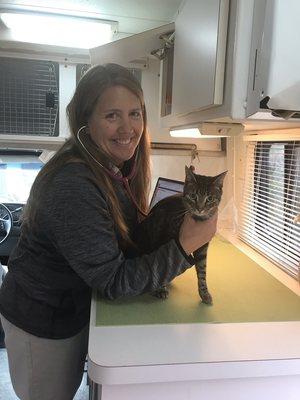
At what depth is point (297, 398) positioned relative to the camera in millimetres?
770

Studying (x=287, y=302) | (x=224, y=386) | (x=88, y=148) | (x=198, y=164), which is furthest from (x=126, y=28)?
(x=224, y=386)

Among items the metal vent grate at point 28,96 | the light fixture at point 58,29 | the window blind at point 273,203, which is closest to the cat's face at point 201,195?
the window blind at point 273,203

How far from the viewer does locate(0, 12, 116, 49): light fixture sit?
167cm

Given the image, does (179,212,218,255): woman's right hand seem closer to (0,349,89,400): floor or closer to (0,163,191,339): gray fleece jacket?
(0,163,191,339): gray fleece jacket

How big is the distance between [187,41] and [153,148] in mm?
821

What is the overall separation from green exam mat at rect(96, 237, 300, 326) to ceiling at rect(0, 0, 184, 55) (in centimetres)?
114

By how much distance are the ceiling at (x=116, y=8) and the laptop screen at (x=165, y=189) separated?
80cm

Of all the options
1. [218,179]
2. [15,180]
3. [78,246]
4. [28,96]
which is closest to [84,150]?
[78,246]

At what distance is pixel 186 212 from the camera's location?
1013mm

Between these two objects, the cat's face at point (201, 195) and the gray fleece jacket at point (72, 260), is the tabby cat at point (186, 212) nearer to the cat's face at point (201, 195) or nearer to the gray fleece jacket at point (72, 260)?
the cat's face at point (201, 195)

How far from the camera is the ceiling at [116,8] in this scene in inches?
60.6

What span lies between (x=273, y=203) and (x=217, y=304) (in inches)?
26.0

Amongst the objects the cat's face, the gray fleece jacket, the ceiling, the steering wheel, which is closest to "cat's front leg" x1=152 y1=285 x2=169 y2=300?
the gray fleece jacket

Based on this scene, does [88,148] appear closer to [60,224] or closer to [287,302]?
[60,224]
